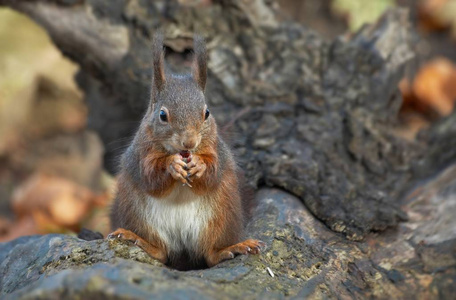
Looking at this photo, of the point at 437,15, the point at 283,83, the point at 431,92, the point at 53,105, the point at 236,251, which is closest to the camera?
the point at 236,251

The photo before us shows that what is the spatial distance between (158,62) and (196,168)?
0.55 metres

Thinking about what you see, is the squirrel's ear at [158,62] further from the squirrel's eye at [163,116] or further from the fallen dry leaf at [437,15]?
the fallen dry leaf at [437,15]

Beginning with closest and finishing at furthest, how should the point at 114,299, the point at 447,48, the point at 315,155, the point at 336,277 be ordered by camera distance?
the point at 114,299 < the point at 336,277 < the point at 315,155 < the point at 447,48

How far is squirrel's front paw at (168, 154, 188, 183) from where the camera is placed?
2.42m

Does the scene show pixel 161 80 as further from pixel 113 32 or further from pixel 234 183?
pixel 113 32

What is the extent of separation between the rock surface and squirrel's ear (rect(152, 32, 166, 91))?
75cm

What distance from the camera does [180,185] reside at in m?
2.56

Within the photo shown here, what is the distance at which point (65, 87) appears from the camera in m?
6.15

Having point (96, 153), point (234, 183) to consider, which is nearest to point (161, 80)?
point (234, 183)

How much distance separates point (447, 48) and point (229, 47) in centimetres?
404

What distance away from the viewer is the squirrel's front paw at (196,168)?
2.46m

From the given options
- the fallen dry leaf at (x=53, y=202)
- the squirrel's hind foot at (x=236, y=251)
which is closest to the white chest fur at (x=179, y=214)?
the squirrel's hind foot at (x=236, y=251)

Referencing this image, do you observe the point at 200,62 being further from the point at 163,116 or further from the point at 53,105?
the point at 53,105

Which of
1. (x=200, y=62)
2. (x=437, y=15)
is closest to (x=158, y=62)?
(x=200, y=62)
